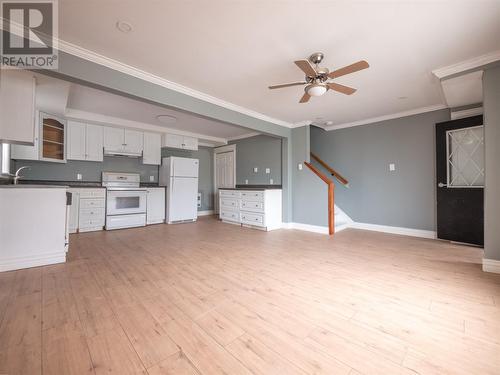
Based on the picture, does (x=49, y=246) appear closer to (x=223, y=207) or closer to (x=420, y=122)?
(x=223, y=207)

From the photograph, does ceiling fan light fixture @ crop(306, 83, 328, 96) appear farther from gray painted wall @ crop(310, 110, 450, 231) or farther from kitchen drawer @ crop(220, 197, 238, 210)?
kitchen drawer @ crop(220, 197, 238, 210)

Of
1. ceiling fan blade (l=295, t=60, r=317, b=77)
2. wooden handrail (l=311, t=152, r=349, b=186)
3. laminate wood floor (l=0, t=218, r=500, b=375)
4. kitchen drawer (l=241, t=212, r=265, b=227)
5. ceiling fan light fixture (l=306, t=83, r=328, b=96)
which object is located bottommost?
laminate wood floor (l=0, t=218, r=500, b=375)

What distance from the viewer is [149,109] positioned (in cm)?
408

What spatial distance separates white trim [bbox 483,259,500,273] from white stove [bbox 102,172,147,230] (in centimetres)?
572

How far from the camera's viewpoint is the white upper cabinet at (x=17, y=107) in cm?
227

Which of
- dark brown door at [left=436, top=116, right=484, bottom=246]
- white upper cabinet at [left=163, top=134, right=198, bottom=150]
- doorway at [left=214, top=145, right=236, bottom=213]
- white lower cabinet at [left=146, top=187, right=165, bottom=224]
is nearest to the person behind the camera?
dark brown door at [left=436, top=116, right=484, bottom=246]

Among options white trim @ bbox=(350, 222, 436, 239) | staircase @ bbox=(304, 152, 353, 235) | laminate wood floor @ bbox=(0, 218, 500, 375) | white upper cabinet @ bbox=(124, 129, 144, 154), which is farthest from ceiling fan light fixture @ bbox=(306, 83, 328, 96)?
white upper cabinet @ bbox=(124, 129, 144, 154)

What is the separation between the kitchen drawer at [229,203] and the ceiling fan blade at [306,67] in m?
3.52

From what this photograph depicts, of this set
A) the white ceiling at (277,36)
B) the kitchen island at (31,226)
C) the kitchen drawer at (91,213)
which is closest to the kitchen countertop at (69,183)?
the kitchen drawer at (91,213)

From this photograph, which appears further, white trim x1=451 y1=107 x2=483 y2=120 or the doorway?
the doorway

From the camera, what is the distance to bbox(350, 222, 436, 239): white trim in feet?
13.1

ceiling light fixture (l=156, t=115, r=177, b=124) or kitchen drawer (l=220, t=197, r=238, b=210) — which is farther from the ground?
ceiling light fixture (l=156, t=115, r=177, b=124)

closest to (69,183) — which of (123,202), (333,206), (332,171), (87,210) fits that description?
(87,210)

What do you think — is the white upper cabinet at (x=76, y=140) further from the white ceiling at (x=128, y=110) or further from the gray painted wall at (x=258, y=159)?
the gray painted wall at (x=258, y=159)
